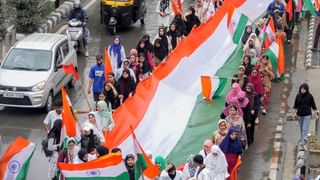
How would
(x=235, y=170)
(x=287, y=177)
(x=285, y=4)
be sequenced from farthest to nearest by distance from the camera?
(x=285, y=4)
(x=287, y=177)
(x=235, y=170)

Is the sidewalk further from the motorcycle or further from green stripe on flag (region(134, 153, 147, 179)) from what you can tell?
the motorcycle

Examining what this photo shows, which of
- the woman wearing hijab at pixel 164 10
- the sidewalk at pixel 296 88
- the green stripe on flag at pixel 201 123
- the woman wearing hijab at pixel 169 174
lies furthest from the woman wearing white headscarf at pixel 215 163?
the woman wearing hijab at pixel 164 10

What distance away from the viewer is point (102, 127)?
17.1 metres

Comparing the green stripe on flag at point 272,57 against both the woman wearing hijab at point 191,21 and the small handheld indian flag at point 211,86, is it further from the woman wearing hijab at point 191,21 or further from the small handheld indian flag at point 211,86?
the woman wearing hijab at point 191,21

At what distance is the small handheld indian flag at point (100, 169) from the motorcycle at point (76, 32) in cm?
1204

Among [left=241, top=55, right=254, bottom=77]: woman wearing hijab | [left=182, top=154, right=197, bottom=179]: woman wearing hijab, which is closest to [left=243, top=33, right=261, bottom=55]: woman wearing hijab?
[left=241, top=55, right=254, bottom=77]: woman wearing hijab

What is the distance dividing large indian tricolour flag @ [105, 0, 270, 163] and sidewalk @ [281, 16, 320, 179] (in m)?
1.51

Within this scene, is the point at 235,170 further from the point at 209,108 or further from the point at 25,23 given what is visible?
the point at 25,23

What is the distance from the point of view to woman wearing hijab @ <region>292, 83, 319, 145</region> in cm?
1845

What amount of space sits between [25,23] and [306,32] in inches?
321

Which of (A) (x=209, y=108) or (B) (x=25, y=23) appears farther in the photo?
(B) (x=25, y=23)

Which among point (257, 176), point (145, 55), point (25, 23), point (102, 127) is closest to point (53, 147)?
point (102, 127)

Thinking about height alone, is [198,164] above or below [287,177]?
above

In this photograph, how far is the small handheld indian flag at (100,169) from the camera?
14.4 meters
